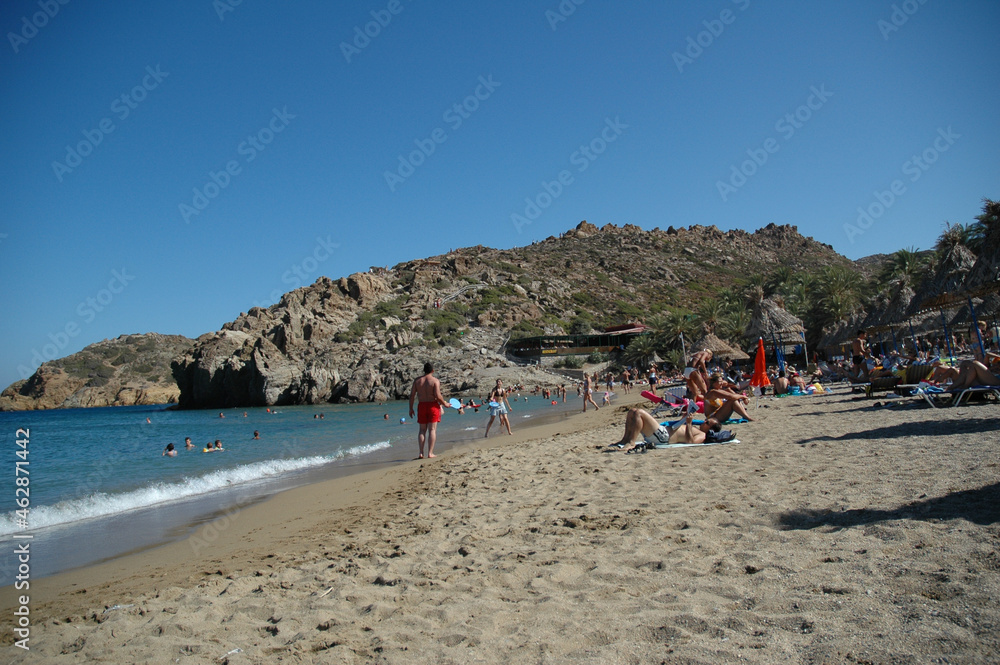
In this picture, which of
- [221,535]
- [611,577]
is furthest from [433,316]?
[611,577]

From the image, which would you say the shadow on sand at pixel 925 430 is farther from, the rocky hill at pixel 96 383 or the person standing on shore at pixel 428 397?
the rocky hill at pixel 96 383

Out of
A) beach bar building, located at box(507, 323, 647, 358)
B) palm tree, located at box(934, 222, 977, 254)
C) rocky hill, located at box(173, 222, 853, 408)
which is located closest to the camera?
palm tree, located at box(934, 222, 977, 254)

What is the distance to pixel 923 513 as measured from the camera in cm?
327

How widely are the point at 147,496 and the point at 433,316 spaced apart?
57.2 m

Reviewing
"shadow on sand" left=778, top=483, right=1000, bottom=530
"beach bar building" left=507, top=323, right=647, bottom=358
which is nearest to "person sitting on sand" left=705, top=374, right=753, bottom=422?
"shadow on sand" left=778, top=483, right=1000, bottom=530

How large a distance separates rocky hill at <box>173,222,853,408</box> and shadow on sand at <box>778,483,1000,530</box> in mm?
46101

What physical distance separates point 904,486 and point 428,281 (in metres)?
78.8

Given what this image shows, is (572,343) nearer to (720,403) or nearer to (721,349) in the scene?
(721,349)

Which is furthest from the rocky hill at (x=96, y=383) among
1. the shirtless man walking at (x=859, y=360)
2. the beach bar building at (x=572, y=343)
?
the shirtless man walking at (x=859, y=360)

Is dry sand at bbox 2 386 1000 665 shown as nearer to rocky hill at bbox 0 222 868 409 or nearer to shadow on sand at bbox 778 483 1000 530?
shadow on sand at bbox 778 483 1000 530

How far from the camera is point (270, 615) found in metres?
3.12

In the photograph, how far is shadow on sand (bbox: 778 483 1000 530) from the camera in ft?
10.3

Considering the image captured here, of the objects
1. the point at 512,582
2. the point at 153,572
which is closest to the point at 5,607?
the point at 153,572

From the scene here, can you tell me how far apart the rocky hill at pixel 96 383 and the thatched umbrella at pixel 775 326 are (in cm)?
9843
